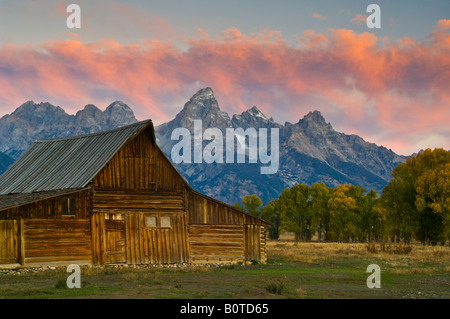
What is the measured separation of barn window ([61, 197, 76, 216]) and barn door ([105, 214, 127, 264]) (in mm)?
2115

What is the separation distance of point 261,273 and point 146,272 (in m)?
Result: 5.76

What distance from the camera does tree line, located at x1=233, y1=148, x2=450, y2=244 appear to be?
69.4 meters

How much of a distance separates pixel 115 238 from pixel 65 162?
7251 mm

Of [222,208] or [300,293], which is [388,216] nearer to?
[222,208]

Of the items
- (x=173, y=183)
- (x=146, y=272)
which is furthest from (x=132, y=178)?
(x=146, y=272)

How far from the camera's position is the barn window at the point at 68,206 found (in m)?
32.7

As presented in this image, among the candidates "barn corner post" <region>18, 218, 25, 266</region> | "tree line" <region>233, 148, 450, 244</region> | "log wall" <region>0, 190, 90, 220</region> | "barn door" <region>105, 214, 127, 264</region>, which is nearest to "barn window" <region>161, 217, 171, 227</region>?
"barn door" <region>105, 214, 127, 264</region>

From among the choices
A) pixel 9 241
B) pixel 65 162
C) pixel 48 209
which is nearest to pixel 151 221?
pixel 48 209

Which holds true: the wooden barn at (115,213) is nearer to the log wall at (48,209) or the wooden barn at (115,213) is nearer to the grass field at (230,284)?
the log wall at (48,209)

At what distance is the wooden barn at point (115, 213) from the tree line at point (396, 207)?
118 feet

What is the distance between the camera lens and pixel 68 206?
32.8 meters

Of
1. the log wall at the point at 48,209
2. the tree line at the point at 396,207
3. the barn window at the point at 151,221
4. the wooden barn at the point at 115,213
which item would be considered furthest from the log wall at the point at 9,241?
the tree line at the point at 396,207

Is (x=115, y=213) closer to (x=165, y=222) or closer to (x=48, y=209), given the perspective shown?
(x=165, y=222)

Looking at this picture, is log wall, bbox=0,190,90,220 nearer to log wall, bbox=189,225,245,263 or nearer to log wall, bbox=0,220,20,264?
log wall, bbox=0,220,20,264
